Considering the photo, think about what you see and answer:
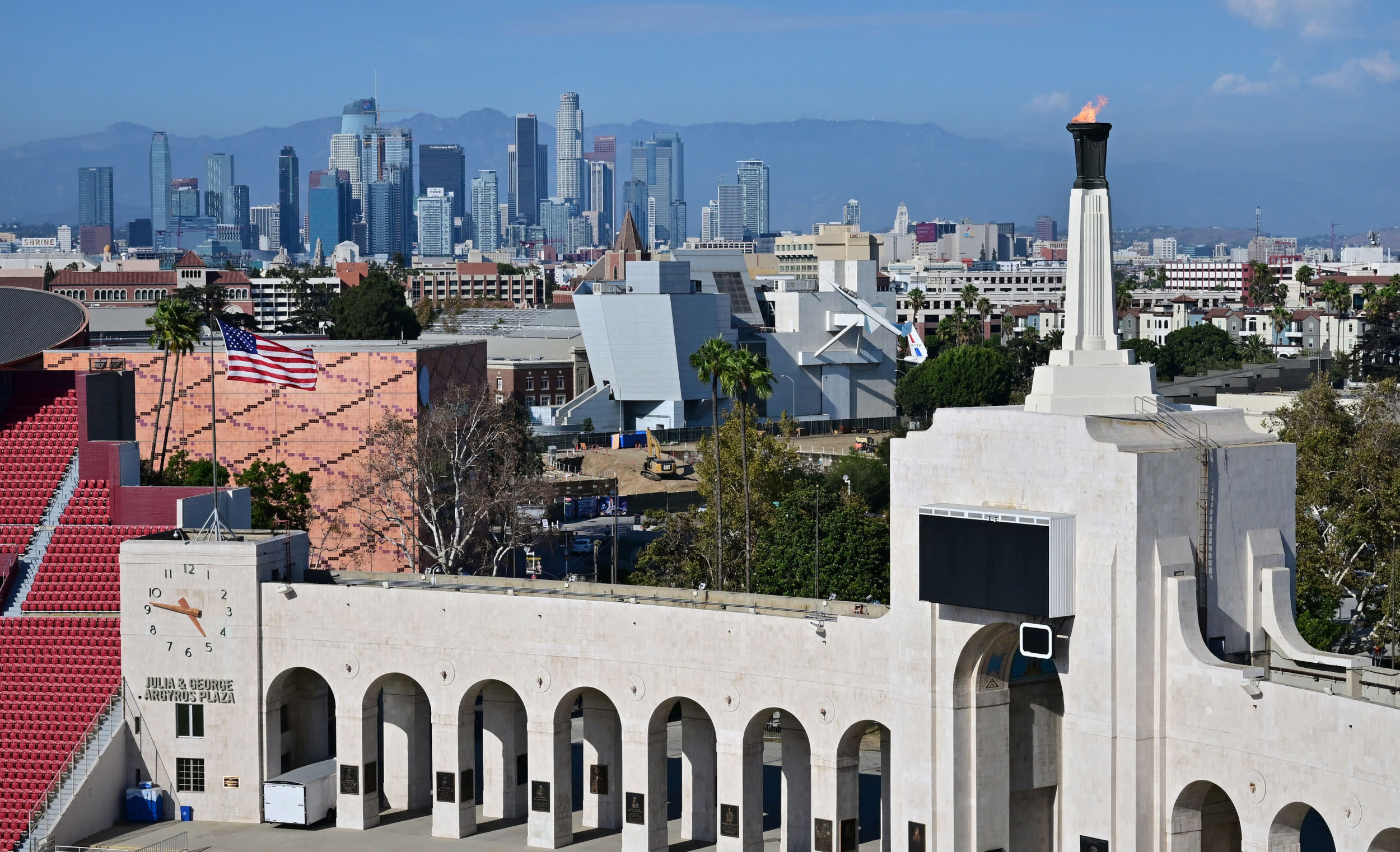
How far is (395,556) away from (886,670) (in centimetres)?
4481

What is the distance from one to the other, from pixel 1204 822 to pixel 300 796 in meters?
24.1

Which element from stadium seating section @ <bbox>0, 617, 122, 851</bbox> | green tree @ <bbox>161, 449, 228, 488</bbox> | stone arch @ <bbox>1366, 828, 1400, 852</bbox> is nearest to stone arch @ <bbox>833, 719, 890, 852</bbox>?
stone arch @ <bbox>1366, 828, 1400, 852</bbox>

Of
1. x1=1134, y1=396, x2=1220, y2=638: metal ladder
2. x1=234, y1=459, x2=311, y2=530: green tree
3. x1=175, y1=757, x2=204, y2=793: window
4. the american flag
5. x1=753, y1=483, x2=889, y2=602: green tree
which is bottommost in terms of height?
x1=175, y1=757, x2=204, y2=793: window

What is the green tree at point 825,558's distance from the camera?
66.8 metres

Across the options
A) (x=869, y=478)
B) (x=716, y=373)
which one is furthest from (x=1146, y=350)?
(x=716, y=373)

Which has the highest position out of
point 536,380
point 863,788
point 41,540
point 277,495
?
point 536,380

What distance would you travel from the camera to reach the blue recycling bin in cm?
5038

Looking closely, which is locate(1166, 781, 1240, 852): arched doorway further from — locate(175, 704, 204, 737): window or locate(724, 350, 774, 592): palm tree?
locate(724, 350, 774, 592): palm tree

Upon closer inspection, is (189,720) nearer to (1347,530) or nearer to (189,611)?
(189,611)

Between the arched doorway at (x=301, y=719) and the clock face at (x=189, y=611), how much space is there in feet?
7.89

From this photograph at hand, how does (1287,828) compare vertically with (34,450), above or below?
below

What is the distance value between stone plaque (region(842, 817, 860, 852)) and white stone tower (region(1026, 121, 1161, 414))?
35.9ft

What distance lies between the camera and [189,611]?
1987 inches

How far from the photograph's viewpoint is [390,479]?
74.9 meters
